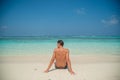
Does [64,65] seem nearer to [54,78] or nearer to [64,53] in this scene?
[64,53]

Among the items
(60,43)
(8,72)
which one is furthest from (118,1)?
(8,72)

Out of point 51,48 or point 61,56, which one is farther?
point 51,48

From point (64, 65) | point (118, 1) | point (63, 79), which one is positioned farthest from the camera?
point (64, 65)

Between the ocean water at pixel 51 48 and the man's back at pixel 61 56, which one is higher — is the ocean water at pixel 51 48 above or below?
below

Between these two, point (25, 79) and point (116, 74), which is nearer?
point (25, 79)

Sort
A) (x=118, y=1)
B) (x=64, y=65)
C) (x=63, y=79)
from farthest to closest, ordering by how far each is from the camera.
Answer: (x=64, y=65) → (x=118, y=1) → (x=63, y=79)

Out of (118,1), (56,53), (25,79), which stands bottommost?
(25,79)

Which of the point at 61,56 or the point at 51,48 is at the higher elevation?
the point at 61,56

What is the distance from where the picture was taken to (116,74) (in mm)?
4070

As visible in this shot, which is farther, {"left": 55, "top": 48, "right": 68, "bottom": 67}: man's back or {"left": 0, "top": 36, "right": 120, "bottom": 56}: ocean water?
{"left": 0, "top": 36, "right": 120, "bottom": 56}: ocean water

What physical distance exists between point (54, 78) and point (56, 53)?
70cm

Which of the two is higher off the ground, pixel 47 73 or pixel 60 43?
pixel 60 43

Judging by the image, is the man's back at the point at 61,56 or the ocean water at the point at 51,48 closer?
the man's back at the point at 61,56

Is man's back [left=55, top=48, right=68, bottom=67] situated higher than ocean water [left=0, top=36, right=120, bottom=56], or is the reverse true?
man's back [left=55, top=48, right=68, bottom=67]
